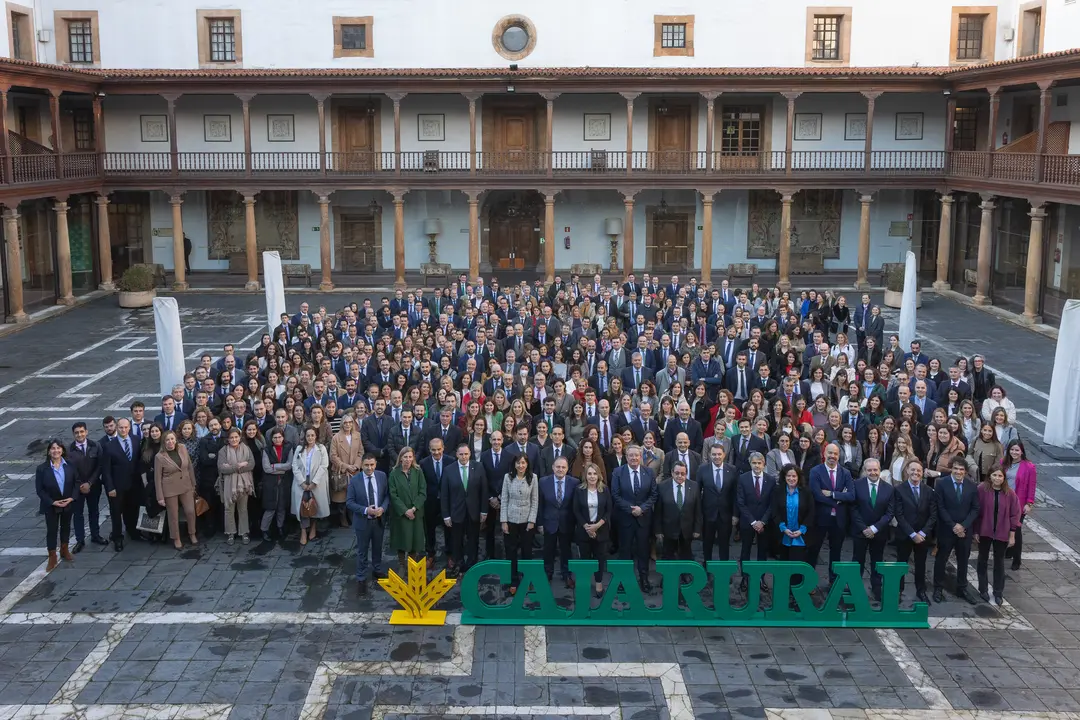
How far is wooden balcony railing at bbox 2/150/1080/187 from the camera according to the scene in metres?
34.4

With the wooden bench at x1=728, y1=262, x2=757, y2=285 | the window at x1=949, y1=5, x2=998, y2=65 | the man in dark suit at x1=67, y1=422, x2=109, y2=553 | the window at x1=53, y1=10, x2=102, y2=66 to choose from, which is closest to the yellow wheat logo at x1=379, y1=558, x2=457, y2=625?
the man in dark suit at x1=67, y1=422, x2=109, y2=553

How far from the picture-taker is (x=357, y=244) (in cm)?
3781

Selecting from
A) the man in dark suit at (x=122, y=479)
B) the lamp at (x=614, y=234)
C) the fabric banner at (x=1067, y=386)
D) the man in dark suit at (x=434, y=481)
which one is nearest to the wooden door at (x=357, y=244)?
the lamp at (x=614, y=234)

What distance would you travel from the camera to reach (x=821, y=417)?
1423 centimetres

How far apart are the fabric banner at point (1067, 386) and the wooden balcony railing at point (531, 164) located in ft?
53.3

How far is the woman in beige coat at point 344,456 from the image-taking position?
13.5 metres

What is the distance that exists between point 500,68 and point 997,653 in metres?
26.9

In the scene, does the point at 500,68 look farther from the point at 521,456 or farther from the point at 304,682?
the point at 304,682

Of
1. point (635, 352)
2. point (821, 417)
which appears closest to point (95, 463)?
point (635, 352)

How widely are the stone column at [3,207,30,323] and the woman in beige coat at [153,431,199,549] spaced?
18924 mm

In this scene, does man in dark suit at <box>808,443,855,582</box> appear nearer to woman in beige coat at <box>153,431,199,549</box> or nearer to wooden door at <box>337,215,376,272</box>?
woman in beige coat at <box>153,431,199,549</box>

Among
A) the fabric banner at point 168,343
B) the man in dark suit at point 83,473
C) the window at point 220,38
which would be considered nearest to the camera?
the man in dark suit at point 83,473

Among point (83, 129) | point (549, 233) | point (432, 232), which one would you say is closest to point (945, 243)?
point (549, 233)

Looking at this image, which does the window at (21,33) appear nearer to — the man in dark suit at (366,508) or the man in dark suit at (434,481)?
the man in dark suit at (434,481)
